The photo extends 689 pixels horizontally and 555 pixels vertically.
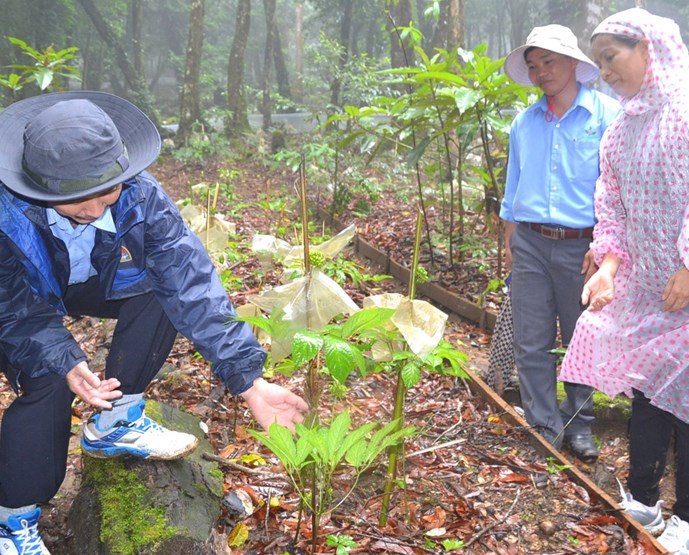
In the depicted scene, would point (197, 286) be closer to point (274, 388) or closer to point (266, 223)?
point (274, 388)

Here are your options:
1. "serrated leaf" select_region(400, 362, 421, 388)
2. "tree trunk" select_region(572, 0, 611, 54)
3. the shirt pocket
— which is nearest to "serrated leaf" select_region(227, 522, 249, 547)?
"serrated leaf" select_region(400, 362, 421, 388)

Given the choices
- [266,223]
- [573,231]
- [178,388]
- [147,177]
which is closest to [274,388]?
[147,177]

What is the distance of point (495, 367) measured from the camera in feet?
13.3

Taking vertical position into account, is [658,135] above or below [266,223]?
above

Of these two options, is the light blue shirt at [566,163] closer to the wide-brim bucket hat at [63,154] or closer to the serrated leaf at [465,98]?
the serrated leaf at [465,98]

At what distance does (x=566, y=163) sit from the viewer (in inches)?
132

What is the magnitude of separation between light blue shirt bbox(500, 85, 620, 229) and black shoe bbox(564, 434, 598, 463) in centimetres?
120

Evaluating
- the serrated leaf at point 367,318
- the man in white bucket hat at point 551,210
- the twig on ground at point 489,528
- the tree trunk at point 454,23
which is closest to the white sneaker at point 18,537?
the serrated leaf at point 367,318

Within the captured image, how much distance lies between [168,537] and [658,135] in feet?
7.40

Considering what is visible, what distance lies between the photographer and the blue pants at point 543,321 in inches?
136

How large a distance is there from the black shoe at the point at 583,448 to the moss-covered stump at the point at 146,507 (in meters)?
2.08

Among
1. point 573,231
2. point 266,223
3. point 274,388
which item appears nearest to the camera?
point 274,388

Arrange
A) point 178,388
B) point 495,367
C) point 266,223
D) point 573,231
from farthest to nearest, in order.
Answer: point 266,223, point 495,367, point 178,388, point 573,231

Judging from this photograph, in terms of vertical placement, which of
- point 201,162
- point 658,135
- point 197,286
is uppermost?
point 658,135
